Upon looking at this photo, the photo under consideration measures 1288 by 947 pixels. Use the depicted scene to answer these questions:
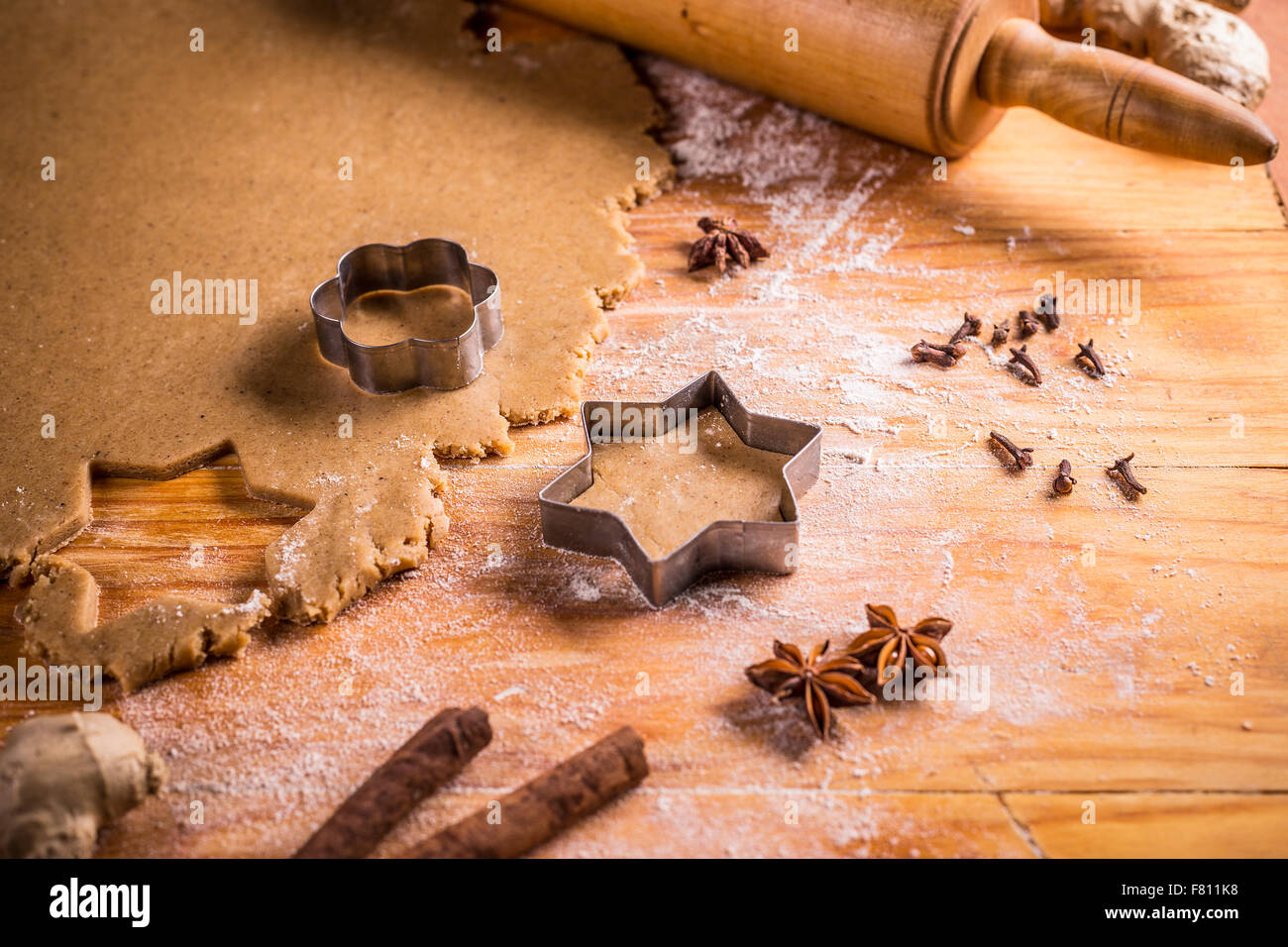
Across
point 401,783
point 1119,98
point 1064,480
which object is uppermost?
point 1119,98

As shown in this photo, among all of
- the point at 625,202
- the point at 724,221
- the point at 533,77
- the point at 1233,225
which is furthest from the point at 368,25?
the point at 1233,225

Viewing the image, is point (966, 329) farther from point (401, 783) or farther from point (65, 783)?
point (65, 783)

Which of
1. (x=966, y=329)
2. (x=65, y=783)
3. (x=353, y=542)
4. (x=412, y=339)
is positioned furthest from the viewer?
(x=966, y=329)

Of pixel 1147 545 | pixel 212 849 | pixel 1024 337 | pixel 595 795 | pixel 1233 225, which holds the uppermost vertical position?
pixel 1233 225

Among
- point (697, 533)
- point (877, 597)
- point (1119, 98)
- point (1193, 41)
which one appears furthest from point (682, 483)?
point (1193, 41)

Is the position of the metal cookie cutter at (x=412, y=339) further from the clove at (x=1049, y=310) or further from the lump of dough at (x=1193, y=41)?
the lump of dough at (x=1193, y=41)

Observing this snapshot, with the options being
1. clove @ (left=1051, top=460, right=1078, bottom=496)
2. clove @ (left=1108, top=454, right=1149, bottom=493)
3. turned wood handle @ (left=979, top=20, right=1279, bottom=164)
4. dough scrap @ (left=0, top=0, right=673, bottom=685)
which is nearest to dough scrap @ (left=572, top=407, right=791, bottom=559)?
dough scrap @ (left=0, top=0, right=673, bottom=685)
